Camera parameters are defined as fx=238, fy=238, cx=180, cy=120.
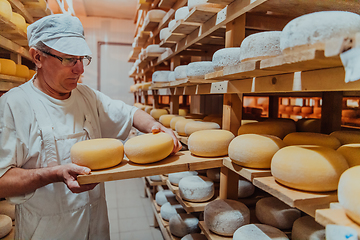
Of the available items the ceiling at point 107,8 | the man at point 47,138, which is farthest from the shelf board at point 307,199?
the ceiling at point 107,8

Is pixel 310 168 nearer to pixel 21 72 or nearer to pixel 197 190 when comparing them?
pixel 197 190

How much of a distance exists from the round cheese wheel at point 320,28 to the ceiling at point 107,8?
587 cm

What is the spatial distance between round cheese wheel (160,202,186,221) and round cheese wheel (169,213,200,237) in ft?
0.63

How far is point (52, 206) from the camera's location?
130 cm

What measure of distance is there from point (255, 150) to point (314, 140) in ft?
0.90

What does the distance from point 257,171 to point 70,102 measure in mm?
1116

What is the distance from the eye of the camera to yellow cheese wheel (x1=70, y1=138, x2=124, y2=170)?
1049 millimetres

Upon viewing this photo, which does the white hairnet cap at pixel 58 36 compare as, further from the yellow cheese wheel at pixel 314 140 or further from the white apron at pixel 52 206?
the yellow cheese wheel at pixel 314 140

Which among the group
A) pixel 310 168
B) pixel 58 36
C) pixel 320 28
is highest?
pixel 58 36

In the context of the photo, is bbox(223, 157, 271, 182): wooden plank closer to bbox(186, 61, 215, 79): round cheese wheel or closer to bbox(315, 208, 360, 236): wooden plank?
bbox(315, 208, 360, 236): wooden plank

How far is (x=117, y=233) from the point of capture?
104 inches

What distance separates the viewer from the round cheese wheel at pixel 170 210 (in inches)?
87.5

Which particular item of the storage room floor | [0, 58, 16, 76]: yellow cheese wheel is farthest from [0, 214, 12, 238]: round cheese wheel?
[0, 58, 16, 76]: yellow cheese wheel

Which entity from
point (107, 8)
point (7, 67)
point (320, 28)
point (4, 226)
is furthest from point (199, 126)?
point (107, 8)
